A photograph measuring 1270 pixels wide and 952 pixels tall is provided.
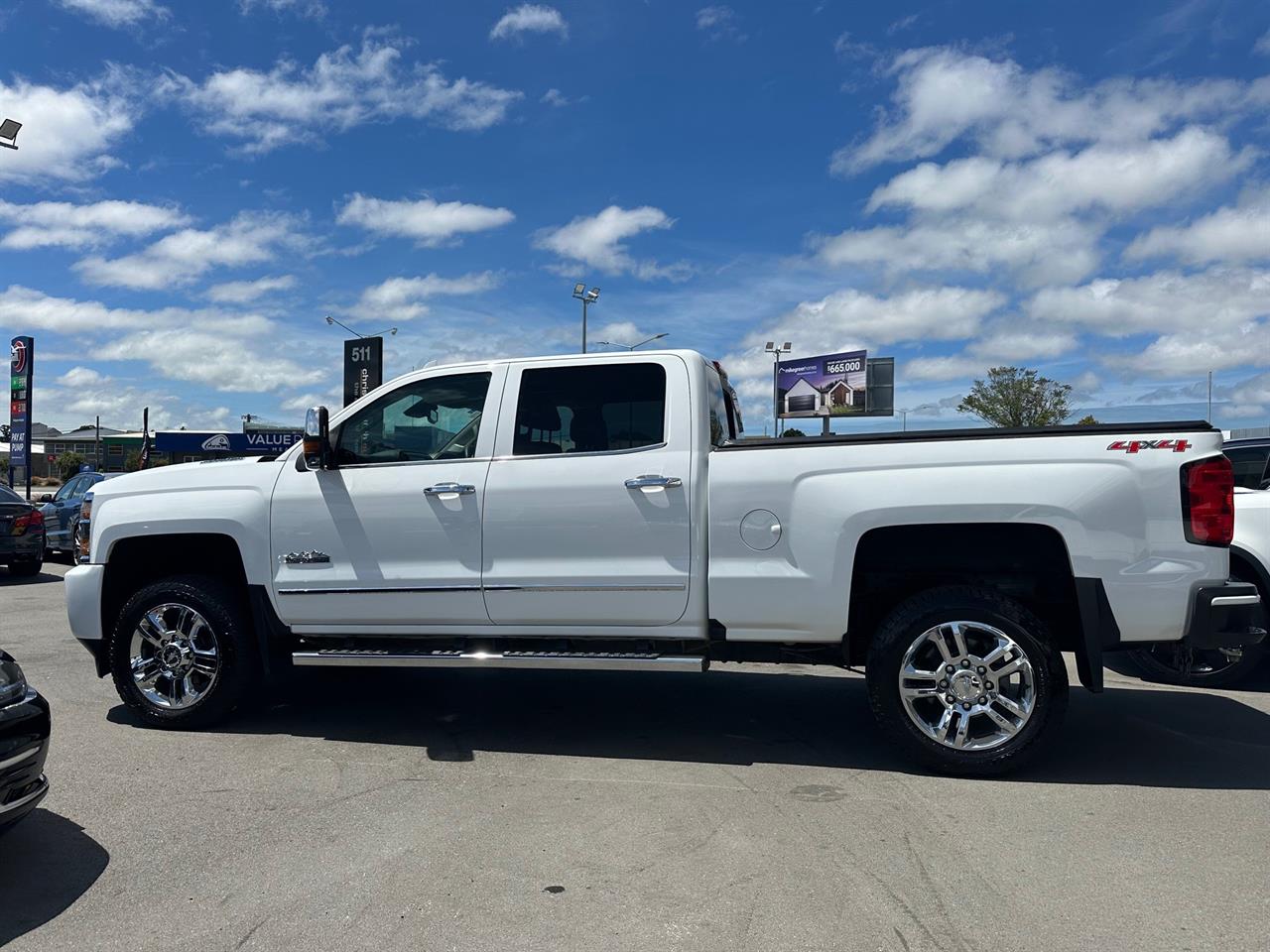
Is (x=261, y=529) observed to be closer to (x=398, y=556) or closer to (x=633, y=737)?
(x=398, y=556)

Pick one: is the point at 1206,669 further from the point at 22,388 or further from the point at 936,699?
the point at 22,388

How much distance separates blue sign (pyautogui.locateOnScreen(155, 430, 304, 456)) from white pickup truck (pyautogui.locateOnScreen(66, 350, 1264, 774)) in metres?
46.0

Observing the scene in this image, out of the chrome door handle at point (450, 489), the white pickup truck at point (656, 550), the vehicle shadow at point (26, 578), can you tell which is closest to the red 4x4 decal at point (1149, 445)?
the white pickup truck at point (656, 550)

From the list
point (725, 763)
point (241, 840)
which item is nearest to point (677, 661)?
point (725, 763)

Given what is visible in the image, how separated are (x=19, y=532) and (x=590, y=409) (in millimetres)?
12210

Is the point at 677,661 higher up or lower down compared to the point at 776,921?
higher up

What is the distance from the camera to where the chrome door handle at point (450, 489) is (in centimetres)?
518

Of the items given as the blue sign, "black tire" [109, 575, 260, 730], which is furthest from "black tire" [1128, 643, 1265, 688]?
the blue sign

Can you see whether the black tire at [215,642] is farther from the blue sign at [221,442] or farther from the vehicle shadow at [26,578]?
the blue sign at [221,442]

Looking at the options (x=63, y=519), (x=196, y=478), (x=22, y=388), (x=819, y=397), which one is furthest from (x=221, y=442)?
(x=196, y=478)

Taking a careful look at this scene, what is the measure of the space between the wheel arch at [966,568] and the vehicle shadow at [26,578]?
43.3ft

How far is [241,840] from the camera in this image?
13.1ft

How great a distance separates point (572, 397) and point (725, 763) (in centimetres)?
214

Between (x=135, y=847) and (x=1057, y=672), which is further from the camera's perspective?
(x=1057, y=672)
